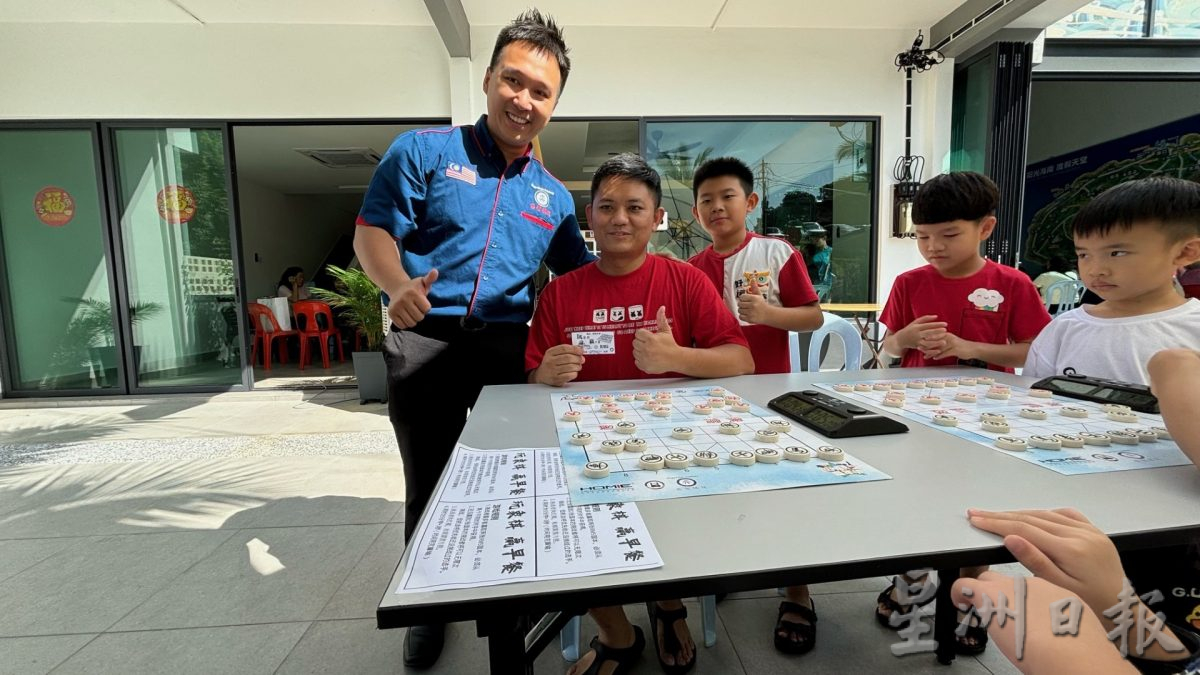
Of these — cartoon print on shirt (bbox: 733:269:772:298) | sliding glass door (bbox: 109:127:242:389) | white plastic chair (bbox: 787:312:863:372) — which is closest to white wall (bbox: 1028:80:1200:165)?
white plastic chair (bbox: 787:312:863:372)

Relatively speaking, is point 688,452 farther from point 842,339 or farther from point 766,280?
point 842,339

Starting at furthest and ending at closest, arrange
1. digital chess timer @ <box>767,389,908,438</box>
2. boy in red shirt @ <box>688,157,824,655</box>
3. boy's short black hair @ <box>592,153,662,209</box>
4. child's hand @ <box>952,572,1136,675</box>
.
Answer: boy in red shirt @ <box>688,157,824,655</box>
boy's short black hair @ <box>592,153,662,209</box>
digital chess timer @ <box>767,389,908,438</box>
child's hand @ <box>952,572,1136,675</box>

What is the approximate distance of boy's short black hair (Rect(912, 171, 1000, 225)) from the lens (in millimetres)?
1461

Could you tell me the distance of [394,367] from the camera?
53.7 inches

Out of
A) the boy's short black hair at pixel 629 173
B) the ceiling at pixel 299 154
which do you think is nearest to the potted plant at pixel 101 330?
the ceiling at pixel 299 154

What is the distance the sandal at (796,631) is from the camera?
4.27 ft

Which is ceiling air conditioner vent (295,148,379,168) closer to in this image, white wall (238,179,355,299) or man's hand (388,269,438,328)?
white wall (238,179,355,299)

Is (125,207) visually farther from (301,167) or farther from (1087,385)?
(1087,385)

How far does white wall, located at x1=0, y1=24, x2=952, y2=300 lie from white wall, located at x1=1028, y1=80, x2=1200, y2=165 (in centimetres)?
292

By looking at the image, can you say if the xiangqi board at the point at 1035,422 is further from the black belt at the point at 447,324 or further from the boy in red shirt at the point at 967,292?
the black belt at the point at 447,324

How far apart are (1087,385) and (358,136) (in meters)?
6.57

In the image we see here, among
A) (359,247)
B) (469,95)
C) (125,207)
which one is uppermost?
(469,95)

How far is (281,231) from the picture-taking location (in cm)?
885

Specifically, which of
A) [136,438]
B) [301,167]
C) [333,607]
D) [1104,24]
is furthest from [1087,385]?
[301,167]
